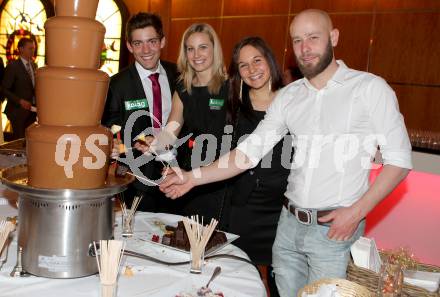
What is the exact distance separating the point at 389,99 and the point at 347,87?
0.20 meters

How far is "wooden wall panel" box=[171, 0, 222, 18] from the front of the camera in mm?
7367

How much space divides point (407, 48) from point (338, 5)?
1086mm

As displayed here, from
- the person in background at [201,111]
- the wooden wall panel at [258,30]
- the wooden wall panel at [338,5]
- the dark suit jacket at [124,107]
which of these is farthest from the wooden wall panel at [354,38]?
the dark suit jacket at [124,107]

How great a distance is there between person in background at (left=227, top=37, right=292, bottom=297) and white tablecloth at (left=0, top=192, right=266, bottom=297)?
1.00 metres

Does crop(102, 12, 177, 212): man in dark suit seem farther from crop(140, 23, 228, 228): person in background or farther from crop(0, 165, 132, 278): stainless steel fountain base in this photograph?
crop(0, 165, 132, 278): stainless steel fountain base

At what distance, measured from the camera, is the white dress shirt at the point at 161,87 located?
11.0 feet

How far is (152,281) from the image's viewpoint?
161 cm

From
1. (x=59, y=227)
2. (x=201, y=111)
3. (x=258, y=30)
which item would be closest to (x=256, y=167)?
(x=201, y=111)

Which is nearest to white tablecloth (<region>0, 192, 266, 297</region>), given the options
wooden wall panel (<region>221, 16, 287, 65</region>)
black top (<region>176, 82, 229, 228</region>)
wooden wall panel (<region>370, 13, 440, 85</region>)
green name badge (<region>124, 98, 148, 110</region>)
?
black top (<region>176, 82, 229, 228</region>)

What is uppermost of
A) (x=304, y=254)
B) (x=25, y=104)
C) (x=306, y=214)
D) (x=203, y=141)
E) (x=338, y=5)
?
(x=338, y=5)

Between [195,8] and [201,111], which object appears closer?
[201,111]

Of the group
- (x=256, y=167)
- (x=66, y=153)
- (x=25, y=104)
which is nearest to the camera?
(x=66, y=153)

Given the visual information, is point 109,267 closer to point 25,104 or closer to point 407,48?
point 407,48

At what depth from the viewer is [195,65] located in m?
3.14
